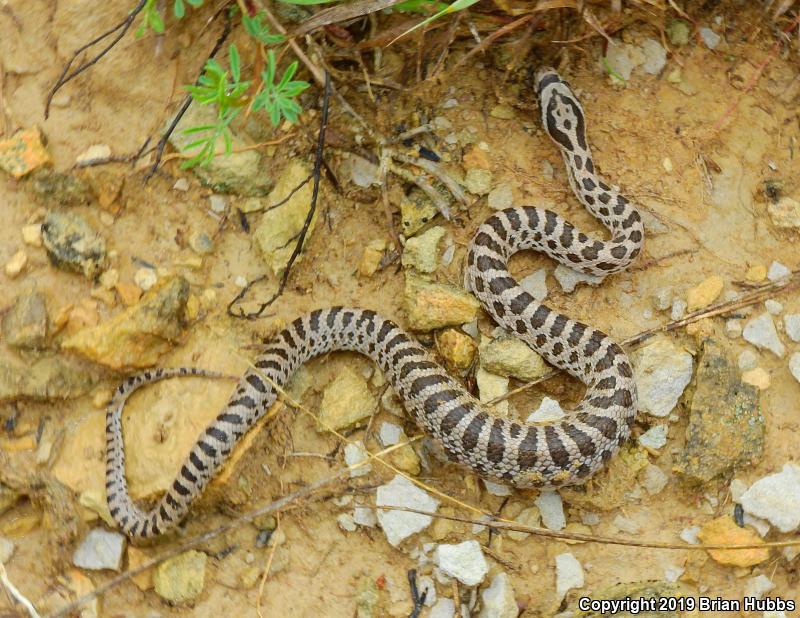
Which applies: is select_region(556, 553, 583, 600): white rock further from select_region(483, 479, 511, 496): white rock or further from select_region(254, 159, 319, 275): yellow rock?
select_region(254, 159, 319, 275): yellow rock

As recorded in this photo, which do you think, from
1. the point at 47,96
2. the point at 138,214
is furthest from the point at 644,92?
the point at 47,96

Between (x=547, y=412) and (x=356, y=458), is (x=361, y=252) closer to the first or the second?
(x=356, y=458)

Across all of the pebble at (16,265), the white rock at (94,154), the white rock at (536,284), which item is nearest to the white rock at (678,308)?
the white rock at (536,284)

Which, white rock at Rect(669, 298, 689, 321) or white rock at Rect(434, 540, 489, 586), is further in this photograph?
A: white rock at Rect(669, 298, 689, 321)

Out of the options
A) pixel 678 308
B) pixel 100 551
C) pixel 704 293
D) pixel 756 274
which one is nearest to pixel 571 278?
pixel 678 308

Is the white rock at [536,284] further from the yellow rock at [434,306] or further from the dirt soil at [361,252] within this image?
the yellow rock at [434,306]

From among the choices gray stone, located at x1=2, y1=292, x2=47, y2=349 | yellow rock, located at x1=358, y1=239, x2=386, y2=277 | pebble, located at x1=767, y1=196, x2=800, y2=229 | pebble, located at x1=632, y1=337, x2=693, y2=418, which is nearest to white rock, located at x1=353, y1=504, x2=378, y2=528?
yellow rock, located at x1=358, y1=239, x2=386, y2=277

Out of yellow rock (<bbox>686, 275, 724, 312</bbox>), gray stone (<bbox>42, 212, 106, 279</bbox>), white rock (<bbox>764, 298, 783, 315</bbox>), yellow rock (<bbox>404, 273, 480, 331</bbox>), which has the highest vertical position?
gray stone (<bbox>42, 212, 106, 279</bbox>)
